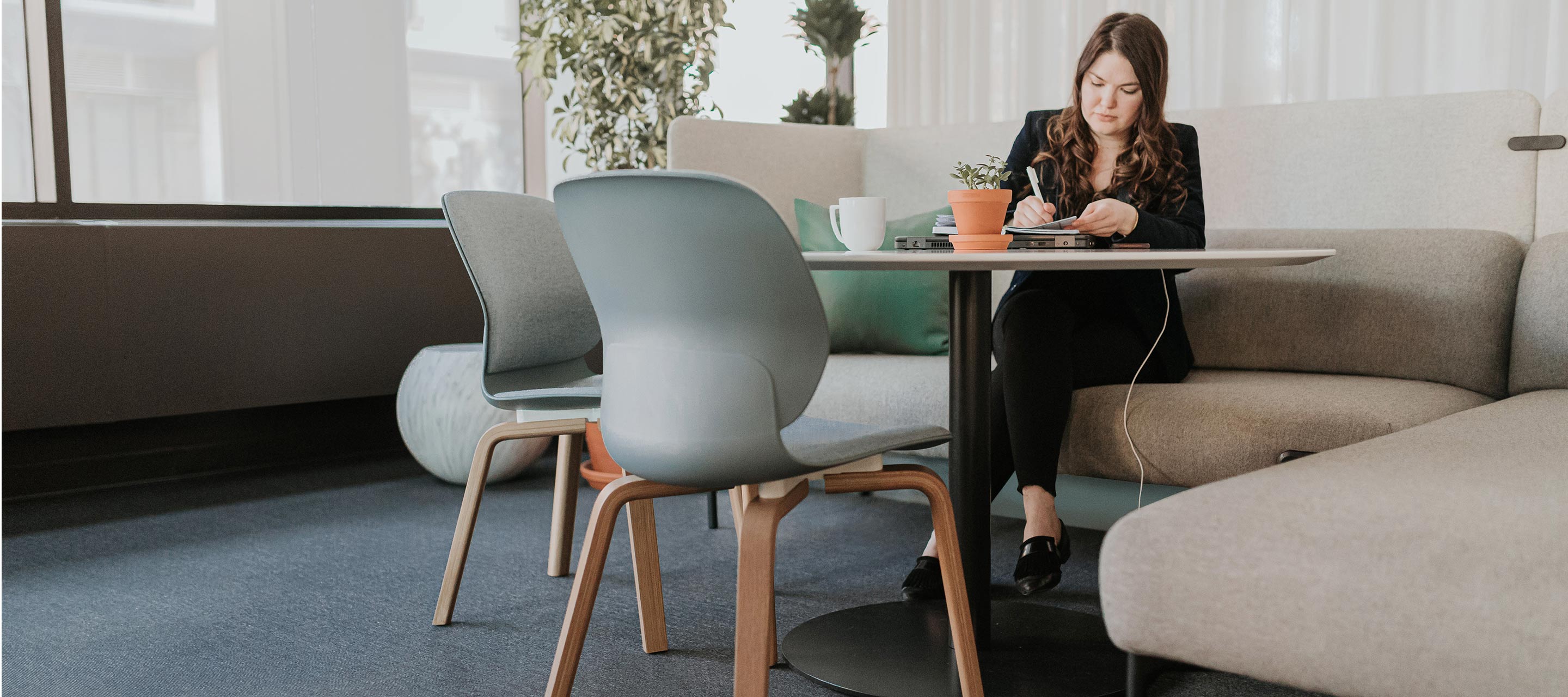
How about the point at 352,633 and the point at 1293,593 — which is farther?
the point at 352,633

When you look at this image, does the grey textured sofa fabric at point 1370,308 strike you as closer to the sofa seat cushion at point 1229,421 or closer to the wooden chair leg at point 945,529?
the sofa seat cushion at point 1229,421

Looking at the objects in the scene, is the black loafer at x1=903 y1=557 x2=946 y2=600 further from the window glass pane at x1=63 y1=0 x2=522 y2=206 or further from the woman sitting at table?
the window glass pane at x1=63 y1=0 x2=522 y2=206

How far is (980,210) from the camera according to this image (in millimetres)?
1608

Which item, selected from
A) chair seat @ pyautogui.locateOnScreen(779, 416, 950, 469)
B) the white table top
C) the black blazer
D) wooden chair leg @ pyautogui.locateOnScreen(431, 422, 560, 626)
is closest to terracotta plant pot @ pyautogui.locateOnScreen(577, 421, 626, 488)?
wooden chair leg @ pyautogui.locateOnScreen(431, 422, 560, 626)

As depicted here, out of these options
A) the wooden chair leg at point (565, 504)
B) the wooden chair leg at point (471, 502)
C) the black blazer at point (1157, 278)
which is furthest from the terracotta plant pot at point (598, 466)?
the black blazer at point (1157, 278)

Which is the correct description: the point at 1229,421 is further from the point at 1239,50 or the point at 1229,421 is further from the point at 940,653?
the point at 1239,50

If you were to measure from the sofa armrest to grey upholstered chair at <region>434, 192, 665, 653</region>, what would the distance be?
0.81 meters

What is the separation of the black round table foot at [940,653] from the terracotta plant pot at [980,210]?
2.05 feet

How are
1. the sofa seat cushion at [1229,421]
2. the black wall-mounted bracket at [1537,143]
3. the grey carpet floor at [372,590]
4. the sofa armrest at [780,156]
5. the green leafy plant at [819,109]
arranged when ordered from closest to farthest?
the grey carpet floor at [372,590] → the sofa seat cushion at [1229,421] → the black wall-mounted bracket at [1537,143] → the sofa armrest at [780,156] → the green leafy plant at [819,109]

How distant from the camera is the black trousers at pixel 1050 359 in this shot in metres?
1.89

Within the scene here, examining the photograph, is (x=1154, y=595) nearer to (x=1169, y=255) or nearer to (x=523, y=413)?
(x=1169, y=255)

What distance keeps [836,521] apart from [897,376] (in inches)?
20.8

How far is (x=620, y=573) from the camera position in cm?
232

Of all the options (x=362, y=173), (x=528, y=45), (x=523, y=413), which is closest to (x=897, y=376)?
(x=523, y=413)
